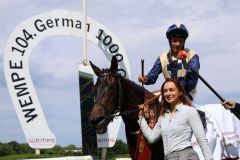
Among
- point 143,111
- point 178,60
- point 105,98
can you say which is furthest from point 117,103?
point 178,60

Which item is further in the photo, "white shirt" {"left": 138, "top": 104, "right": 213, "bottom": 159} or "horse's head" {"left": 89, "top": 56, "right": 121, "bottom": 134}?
"horse's head" {"left": 89, "top": 56, "right": 121, "bottom": 134}

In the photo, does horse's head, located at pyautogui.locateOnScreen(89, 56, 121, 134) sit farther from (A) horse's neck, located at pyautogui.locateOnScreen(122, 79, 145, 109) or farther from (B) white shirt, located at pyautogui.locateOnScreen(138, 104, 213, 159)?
(B) white shirt, located at pyautogui.locateOnScreen(138, 104, 213, 159)

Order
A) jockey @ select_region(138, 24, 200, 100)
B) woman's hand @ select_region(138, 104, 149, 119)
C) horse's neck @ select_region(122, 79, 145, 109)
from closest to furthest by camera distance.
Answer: woman's hand @ select_region(138, 104, 149, 119)
horse's neck @ select_region(122, 79, 145, 109)
jockey @ select_region(138, 24, 200, 100)

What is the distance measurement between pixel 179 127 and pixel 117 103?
5.65ft

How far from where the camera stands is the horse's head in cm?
512

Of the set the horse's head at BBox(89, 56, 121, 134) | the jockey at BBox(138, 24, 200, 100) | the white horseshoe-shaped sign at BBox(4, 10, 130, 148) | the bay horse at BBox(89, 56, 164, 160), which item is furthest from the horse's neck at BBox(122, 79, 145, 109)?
the white horseshoe-shaped sign at BBox(4, 10, 130, 148)

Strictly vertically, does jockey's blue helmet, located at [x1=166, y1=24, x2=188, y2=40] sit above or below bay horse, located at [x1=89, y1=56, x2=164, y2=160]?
above

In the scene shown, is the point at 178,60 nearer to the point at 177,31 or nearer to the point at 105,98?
the point at 177,31

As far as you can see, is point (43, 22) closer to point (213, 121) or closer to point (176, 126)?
point (213, 121)

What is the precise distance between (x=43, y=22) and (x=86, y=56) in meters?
1.16

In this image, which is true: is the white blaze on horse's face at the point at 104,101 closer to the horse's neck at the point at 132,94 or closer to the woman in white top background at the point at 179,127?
the horse's neck at the point at 132,94

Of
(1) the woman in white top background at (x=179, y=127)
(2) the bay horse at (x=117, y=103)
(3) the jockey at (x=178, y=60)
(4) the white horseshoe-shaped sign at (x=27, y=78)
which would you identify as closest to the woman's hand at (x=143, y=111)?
(2) the bay horse at (x=117, y=103)

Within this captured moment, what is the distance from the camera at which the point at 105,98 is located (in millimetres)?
5195

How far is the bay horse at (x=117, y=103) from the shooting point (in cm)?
512
